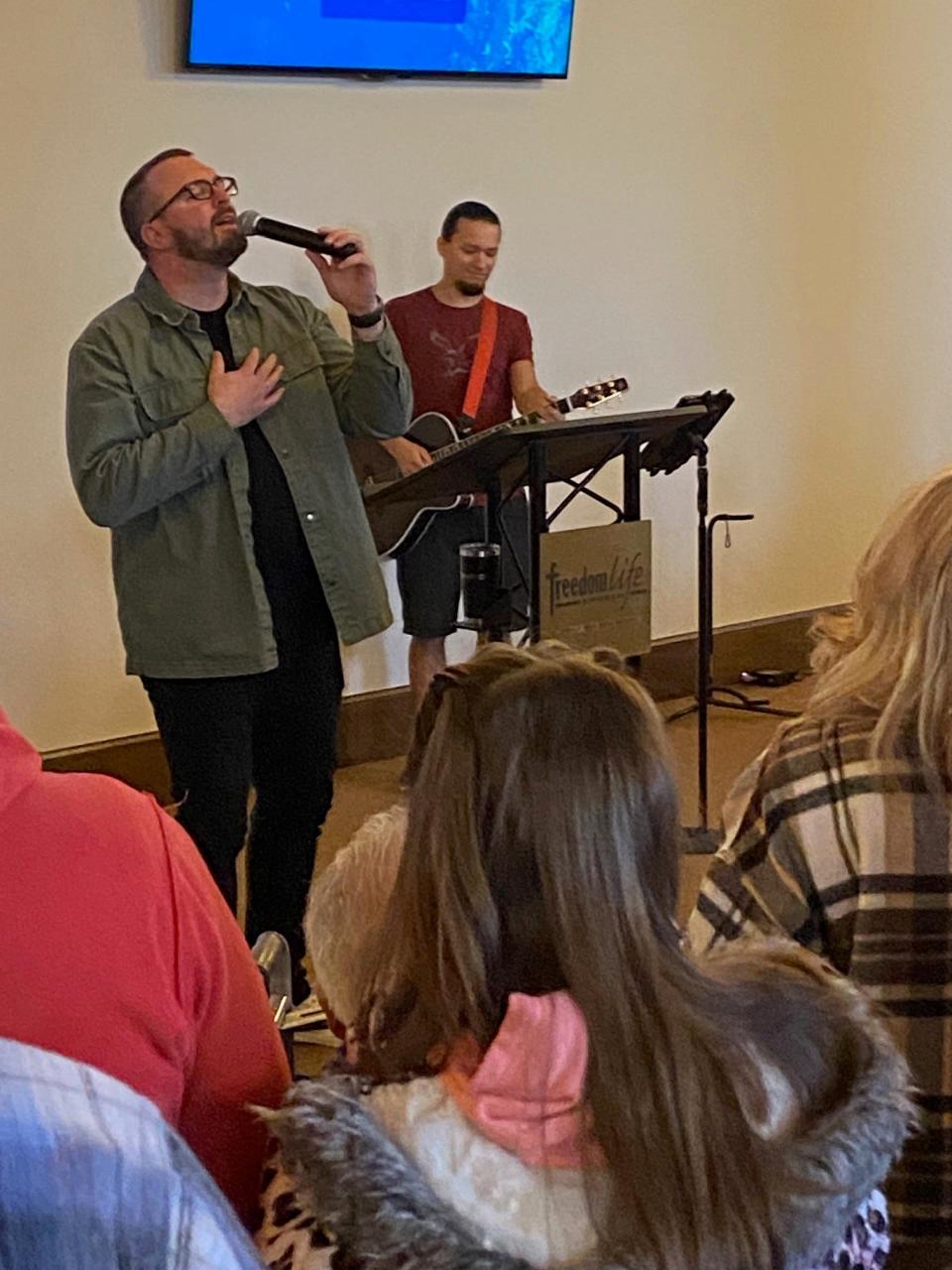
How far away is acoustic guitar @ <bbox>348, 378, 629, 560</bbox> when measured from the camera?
3787 millimetres

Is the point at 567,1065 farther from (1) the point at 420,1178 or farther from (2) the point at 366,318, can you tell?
(2) the point at 366,318

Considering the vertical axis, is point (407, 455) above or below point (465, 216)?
below

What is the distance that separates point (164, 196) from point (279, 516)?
530 millimetres

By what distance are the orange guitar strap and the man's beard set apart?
1.82m

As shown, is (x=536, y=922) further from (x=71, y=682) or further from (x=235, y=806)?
(x=71, y=682)

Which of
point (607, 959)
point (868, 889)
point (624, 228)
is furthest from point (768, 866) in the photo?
point (624, 228)

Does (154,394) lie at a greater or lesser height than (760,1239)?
greater

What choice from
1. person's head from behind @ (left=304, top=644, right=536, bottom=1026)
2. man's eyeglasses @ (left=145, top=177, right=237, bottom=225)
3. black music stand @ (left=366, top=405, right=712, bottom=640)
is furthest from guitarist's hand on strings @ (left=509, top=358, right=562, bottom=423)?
person's head from behind @ (left=304, top=644, right=536, bottom=1026)

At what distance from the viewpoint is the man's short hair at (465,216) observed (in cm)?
434

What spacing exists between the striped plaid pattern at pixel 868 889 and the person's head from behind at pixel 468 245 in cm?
306

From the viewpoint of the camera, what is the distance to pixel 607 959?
3.19ft

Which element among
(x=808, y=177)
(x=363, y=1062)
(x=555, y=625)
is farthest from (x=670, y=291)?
(x=363, y=1062)

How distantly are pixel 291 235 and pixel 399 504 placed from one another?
1.36 m

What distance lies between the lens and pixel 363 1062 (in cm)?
104
